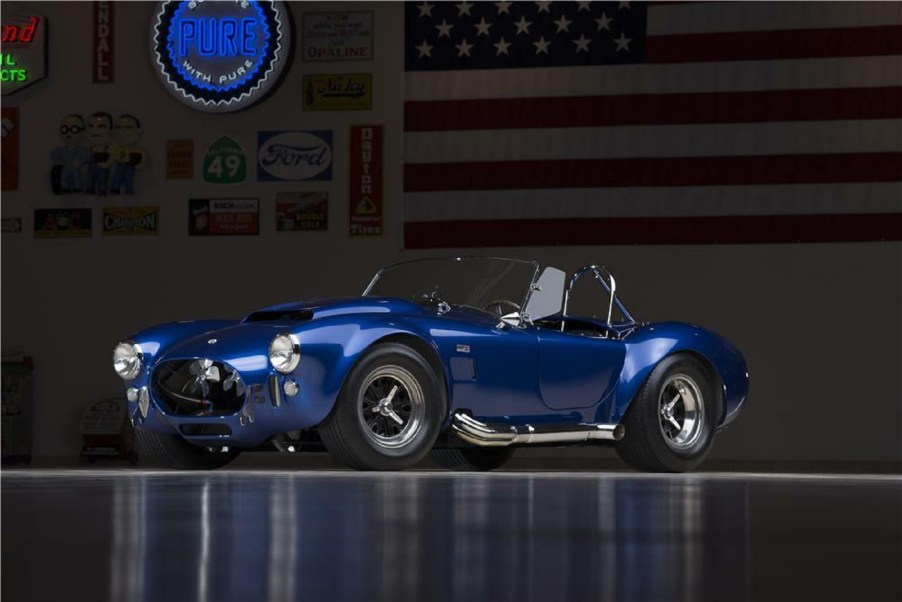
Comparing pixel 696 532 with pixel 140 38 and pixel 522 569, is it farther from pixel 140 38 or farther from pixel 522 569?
pixel 140 38

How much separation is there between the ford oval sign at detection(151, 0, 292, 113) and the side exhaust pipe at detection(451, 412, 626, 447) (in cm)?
720

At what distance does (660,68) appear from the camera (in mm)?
13031

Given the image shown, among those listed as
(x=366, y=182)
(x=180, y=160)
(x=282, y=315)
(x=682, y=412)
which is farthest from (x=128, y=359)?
(x=180, y=160)

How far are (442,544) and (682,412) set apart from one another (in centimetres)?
503

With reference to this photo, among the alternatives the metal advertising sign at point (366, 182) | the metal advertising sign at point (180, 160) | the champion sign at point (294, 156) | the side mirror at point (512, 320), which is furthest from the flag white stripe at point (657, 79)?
the side mirror at point (512, 320)

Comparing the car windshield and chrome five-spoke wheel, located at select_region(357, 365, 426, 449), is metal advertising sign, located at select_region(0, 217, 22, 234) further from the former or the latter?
chrome five-spoke wheel, located at select_region(357, 365, 426, 449)

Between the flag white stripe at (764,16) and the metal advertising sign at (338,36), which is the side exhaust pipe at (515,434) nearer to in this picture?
the flag white stripe at (764,16)

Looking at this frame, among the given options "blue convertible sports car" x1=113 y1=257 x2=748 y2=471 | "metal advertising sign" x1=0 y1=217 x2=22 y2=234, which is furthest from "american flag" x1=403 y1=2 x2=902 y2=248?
"blue convertible sports car" x1=113 y1=257 x2=748 y2=471

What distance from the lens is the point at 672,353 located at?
759cm

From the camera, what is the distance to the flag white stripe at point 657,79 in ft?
41.7

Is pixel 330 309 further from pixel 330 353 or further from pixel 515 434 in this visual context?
pixel 515 434

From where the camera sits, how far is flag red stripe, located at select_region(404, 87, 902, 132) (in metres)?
12.7

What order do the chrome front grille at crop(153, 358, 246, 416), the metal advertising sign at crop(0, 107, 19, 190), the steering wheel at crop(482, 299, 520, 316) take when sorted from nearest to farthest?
the chrome front grille at crop(153, 358, 246, 416), the steering wheel at crop(482, 299, 520, 316), the metal advertising sign at crop(0, 107, 19, 190)

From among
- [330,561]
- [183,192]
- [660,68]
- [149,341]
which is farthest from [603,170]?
[330,561]
